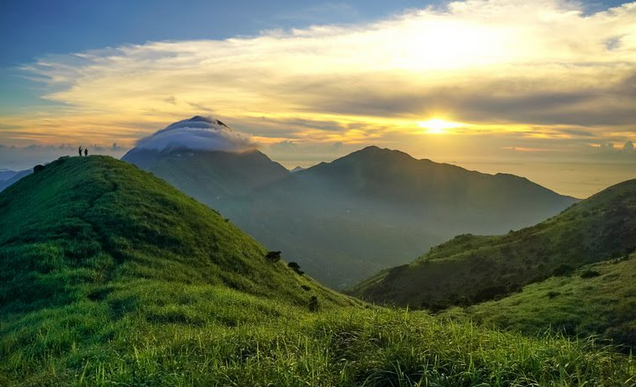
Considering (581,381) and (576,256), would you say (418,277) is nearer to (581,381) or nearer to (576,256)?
(576,256)

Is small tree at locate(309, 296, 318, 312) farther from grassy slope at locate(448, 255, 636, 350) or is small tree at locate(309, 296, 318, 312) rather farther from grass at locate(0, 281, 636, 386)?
grass at locate(0, 281, 636, 386)

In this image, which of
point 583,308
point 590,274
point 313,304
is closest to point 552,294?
point 583,308

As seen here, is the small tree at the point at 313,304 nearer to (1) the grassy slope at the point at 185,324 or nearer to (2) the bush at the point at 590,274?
(1) the grassy slope at the point at 185,324

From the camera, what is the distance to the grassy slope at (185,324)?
8.09 meters

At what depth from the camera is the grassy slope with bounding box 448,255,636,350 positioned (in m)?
37.8

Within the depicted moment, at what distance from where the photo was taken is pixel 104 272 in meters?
32.8

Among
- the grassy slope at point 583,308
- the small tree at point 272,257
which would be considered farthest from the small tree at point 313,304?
the grassy slope at point 583,308

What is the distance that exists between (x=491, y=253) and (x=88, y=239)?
97907 mm

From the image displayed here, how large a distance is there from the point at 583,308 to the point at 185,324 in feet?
140

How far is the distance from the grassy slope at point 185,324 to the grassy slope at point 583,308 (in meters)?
21.6

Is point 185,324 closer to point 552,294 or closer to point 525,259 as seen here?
point 552,294

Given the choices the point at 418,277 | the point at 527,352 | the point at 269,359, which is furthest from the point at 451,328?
the point at 418,277

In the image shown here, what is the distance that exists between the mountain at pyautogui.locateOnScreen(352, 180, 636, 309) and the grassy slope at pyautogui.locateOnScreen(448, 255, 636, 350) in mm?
14772

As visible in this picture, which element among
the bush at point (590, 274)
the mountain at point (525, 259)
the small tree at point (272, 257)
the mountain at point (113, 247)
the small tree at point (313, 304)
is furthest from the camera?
the mountain at point (525, 259)
